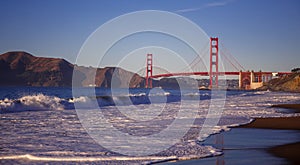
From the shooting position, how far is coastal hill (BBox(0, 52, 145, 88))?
61.4 metres

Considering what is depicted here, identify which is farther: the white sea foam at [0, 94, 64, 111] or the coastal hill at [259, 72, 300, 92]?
the coastal hill at [259, 72, 300, 92]

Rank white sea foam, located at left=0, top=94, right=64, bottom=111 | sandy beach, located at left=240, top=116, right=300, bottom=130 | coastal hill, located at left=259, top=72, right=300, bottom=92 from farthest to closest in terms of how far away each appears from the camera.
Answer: coastal hill, located at left=259, top=72, right=300, bottom=92, white sea foam, located at left=0, top=94, right=64, bottom=111, sandy beach, located at left=240, top=116, right=300, bottom=130

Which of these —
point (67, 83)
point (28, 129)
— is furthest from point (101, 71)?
point (28, 129)

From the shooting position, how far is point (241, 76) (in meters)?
57.3

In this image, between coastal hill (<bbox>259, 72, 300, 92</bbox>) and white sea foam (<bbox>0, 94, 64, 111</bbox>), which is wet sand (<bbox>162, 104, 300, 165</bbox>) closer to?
white sea foam (<bbox>0, 94, 64, 111</bbox>)

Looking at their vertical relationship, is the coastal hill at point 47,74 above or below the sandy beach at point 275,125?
above

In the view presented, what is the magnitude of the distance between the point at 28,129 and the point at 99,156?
315 cm

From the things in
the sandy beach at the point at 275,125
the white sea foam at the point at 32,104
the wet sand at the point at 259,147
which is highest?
the white sea foam at the point at 32,104

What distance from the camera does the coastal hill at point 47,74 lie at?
201 ft

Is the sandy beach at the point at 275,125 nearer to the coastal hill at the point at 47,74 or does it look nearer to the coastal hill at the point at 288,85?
the coastal hill at the point at 47,74

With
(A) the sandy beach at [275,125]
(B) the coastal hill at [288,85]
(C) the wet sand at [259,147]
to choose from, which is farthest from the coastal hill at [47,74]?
(C) the wet sand at [259,147]

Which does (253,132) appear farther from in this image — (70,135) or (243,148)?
(70,135)

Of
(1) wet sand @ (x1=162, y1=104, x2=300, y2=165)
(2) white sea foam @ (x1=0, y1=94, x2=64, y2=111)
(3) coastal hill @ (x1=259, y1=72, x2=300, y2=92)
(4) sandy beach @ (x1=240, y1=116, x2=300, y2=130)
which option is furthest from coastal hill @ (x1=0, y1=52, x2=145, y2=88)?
(1) wet sand @ (x1=162, y1=104, x2=300, y2=165)

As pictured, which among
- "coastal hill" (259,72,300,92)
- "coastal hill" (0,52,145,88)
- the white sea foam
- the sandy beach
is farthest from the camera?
"coastal hill" (259,72,300,92)
